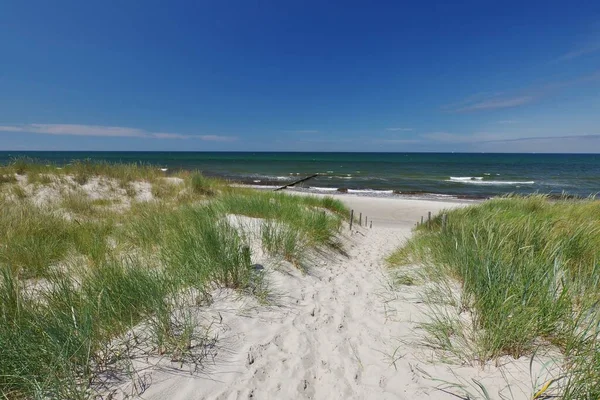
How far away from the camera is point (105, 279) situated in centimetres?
256

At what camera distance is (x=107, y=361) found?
199 centimetres

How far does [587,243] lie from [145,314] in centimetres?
629

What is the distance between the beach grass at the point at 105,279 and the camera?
178 centimetres

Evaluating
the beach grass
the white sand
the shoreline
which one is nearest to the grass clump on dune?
the white sand

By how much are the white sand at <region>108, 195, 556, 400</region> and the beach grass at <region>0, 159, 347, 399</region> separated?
12.2 inches

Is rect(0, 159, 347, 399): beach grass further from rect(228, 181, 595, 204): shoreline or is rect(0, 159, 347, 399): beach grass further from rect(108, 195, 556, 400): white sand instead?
rect(228, 181, 595, 204): shoreline

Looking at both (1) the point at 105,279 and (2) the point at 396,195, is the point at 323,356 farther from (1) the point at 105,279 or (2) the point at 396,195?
(2) the point at 396,195

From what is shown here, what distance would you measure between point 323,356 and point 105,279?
241cm

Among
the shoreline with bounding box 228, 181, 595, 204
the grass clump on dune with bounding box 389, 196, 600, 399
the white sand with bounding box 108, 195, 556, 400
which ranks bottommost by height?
the shoreline with bounding box 228, 181, 595, 204

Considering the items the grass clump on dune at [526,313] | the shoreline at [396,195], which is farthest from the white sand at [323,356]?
the shoreline at [396,195]

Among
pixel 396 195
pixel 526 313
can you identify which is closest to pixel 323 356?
pixel 526 313

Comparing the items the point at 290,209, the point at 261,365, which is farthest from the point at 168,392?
the point at 290,209

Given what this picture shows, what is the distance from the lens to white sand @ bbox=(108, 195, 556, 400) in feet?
6.52

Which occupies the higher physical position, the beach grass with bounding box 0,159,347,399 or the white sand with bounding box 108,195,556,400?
the beach grass with bounding box 0,159,347,399
